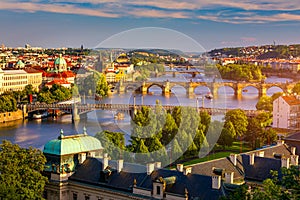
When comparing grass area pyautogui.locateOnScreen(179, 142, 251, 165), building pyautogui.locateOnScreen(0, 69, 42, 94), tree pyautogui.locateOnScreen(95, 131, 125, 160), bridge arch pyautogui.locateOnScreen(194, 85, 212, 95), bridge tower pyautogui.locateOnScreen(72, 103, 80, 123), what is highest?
building pyautogui.locateOnScreen(0, 69, 42, 94)

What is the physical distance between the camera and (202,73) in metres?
84.9

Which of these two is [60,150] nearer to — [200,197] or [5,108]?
[200,197]

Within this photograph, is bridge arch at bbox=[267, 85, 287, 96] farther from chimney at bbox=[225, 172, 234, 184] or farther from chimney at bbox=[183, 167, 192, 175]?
chimney at bbox=[225, 172, 234, 184]

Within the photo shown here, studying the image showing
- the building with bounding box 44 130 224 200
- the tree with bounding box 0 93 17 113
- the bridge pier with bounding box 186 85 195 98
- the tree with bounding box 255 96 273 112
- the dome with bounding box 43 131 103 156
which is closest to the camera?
the building with bounding box 44 130 224 200

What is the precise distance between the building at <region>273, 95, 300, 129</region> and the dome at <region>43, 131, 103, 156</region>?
70.1ft

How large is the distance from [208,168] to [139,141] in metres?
8.38

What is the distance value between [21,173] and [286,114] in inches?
957

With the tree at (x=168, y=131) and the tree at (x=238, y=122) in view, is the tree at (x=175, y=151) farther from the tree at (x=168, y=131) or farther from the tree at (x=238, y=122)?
the tree at (x=238, y=122)

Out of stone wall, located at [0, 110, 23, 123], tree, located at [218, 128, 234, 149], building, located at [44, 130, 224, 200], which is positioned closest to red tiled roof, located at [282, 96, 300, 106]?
tree, located at [218, 128, 234, 149]

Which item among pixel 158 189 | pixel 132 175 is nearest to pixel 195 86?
pixel 132 175

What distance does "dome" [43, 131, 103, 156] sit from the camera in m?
17.0

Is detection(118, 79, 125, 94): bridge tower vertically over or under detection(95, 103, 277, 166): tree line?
over

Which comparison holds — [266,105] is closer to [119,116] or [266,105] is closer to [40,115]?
[119,116]

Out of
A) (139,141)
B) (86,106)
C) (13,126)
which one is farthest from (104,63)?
(139,141)
